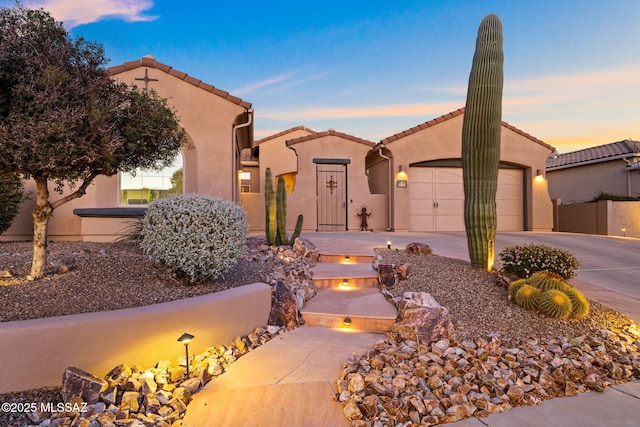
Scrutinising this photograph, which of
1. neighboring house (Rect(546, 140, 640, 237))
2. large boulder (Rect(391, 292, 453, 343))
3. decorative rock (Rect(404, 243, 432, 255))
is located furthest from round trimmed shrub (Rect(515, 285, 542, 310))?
neighboring house (Rect(546, 140, 640, 237))

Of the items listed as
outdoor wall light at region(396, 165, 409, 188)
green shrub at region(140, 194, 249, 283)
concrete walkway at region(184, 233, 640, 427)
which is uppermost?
outdoor wall light at region(396, 165, 409, 188)

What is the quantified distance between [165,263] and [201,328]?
1.28 metres

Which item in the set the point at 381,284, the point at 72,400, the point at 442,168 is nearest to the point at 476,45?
the point at 381,284

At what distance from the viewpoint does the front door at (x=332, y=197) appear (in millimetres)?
14500

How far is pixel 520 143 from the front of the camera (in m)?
15.1

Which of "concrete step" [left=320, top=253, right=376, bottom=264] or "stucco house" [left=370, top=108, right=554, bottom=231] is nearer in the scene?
"concrete step" [left=320, top=253, right=376, bottom=264]

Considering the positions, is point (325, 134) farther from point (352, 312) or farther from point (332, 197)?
point (352, 312)

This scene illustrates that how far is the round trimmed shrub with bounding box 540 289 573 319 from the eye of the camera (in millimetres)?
4457

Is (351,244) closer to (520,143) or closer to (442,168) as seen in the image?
(442,168)

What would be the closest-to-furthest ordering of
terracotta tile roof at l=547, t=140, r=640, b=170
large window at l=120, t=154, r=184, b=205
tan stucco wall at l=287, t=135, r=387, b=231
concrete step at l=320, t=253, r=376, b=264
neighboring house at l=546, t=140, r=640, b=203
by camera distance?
concrete step at l=320, t=253, r=376, b=264, large window at l=120, t=154, r=184, b=205, tan stucco wall at l=287, t=135, r=387, b=231, neighboring house at l=546, t=140, r=640, b=203, terracotta tile roof at l=547, t=140, r=640, b=170

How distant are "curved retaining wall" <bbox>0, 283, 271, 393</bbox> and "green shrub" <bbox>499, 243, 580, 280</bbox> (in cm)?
438

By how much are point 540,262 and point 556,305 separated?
1116 mm

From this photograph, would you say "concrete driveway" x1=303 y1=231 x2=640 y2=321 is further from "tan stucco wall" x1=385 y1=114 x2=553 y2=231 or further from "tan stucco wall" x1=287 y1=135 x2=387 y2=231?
"tan stucco wall" x1=287 y1=135 x2=387 y2=231

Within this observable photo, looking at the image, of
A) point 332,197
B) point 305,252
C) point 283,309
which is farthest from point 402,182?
point 283,309
